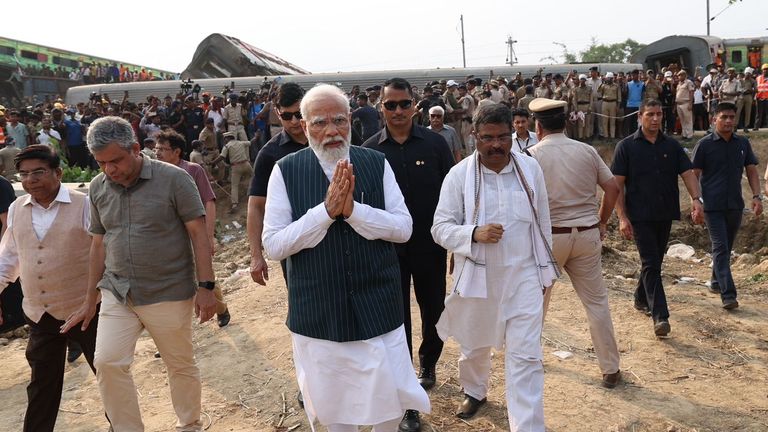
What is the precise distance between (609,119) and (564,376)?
12.5 meters

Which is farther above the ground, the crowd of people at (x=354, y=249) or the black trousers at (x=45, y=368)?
the crowd of people at (x=354, y=249)

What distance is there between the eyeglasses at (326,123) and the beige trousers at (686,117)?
1441cm

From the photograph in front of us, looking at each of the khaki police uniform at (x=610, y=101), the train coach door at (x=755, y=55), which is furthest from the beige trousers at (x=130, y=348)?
the train coach door at (x=755, y=55)

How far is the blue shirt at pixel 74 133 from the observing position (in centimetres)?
1563

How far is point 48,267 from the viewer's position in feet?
13.3

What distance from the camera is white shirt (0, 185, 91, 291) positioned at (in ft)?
13.4

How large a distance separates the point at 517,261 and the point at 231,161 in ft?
36.4

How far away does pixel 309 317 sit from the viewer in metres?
2.84

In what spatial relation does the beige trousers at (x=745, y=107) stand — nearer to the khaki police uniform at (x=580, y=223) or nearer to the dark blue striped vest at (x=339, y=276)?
the khaki police uniform at (x=580, y=223)

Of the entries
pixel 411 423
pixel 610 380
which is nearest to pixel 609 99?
pixel 610 380

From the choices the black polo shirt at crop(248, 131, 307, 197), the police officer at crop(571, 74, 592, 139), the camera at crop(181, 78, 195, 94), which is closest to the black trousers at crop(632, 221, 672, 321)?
the black polo shirt at crop(248, 131, 307, 197)

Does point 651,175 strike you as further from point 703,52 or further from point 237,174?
point 703,52

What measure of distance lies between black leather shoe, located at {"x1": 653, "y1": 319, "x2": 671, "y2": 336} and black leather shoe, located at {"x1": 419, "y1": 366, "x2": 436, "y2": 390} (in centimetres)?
209

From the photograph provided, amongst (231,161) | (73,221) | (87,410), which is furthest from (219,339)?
(231,161)
